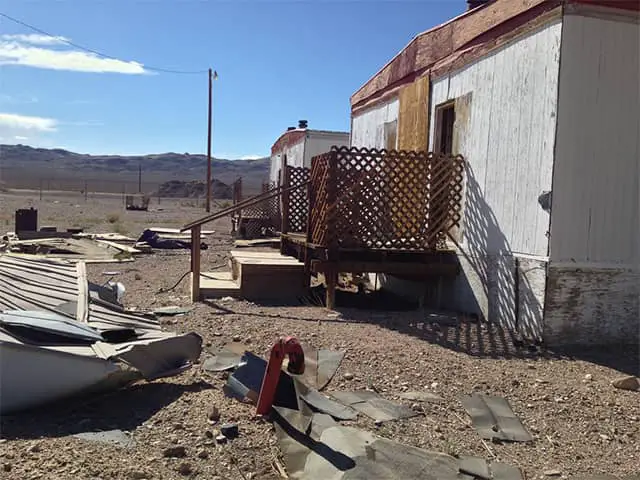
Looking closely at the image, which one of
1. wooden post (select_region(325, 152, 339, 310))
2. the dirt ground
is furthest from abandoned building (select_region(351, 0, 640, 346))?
Result: wooden post (select_region(325, 152, 339, 310))

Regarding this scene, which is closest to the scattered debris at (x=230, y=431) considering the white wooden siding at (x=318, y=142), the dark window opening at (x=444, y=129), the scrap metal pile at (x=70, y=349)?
the scrap metal pile at (x=70, y=349)

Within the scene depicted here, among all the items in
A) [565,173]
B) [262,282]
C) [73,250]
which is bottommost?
[73,250]

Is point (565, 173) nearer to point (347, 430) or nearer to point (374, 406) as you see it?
point (374, 406)

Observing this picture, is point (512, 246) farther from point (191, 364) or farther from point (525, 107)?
point (191, 364)

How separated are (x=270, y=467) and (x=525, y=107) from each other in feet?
16.8

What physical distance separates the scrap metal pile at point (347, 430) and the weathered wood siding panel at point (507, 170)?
242cm

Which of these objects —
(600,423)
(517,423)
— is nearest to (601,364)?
(600,423)

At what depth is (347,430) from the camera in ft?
12.8

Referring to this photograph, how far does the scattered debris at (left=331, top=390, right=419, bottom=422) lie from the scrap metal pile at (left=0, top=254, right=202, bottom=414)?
1255 millimetres

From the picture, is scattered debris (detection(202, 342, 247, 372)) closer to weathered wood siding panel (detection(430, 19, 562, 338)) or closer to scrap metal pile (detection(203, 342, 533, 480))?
scrap metal pile (detection(203, 342, 533, 480))

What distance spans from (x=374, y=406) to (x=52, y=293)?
11.2 feet

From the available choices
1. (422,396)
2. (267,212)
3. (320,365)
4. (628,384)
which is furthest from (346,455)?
(267,212)

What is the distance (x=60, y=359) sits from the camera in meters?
3.88

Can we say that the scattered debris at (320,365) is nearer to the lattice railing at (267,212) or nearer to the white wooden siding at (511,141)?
the white wooden siding at (511,141)
